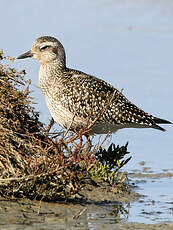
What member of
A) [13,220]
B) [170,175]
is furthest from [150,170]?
[13,220]

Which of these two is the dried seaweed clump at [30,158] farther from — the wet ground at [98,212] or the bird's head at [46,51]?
the bird's head at [46,51]

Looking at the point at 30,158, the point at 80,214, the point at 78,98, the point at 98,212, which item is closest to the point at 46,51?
the point at 78,98

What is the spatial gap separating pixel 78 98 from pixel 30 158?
2942 millimetres

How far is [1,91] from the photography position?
8586 millimetres

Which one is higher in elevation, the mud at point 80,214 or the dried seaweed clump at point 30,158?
the dried seaweed clump at point 30,158

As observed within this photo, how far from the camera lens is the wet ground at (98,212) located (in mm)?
7316

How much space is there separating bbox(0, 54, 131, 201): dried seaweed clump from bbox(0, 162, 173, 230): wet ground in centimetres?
17

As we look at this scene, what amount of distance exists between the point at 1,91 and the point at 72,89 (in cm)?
267

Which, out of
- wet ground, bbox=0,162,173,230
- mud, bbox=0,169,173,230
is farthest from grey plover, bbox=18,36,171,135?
mud, bbox=0,169,173,230

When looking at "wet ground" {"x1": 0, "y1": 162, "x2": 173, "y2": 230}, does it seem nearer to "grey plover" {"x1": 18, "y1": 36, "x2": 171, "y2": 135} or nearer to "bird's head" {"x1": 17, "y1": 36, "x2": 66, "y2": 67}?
"grey plover" {"x1": 18, "y1": 36, "x2": 171, "y2": 135}

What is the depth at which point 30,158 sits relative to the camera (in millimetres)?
8344

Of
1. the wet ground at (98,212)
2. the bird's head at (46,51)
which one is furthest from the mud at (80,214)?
the bird's head at (46,51)

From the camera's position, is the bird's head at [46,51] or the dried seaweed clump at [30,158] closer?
the dried seaweed clump at [30,158]

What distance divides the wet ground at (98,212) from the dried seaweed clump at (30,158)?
17 centimetres
